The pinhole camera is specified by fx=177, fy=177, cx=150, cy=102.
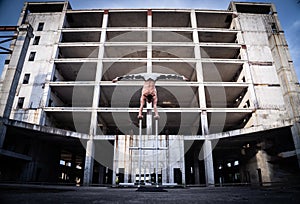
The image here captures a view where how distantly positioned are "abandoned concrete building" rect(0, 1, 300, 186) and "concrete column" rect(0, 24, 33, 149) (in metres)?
0.09

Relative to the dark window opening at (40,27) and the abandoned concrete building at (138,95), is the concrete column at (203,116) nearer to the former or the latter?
the abandoned concrete building at (138,95)

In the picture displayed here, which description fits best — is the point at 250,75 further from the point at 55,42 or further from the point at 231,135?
the point at 55,42

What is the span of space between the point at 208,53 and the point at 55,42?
68.2ft

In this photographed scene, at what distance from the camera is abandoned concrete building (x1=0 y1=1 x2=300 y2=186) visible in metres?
16.1

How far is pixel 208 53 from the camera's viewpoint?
25062mm

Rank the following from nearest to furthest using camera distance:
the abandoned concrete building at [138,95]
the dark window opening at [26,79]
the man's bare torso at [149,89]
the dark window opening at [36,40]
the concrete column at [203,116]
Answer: the man's bare torso at [149,89] → the abandoned concrete building at [138,95] → the concrete column at [203,116] → the dark window opening at [26,79] → the dark window opening at [36,40]

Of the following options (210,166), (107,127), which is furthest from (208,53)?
(107,127)

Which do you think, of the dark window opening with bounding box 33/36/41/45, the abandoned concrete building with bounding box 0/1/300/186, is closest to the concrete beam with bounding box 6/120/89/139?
the abandoned concrete building with bounding box 0/1/300/186

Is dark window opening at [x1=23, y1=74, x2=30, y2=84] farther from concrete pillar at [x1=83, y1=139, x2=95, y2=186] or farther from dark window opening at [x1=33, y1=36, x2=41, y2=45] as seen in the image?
concrete pillar at [x1=83, y1=139, x2=95, y2=186]

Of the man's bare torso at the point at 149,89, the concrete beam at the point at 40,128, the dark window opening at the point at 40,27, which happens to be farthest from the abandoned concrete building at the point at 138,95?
the man's bare torso at the point at 149,89

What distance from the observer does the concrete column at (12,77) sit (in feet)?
40.8

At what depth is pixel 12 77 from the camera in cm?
1312

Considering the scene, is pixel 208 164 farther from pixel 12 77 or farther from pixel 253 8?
pixel 253 8

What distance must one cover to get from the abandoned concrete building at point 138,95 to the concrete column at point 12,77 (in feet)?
0.29
